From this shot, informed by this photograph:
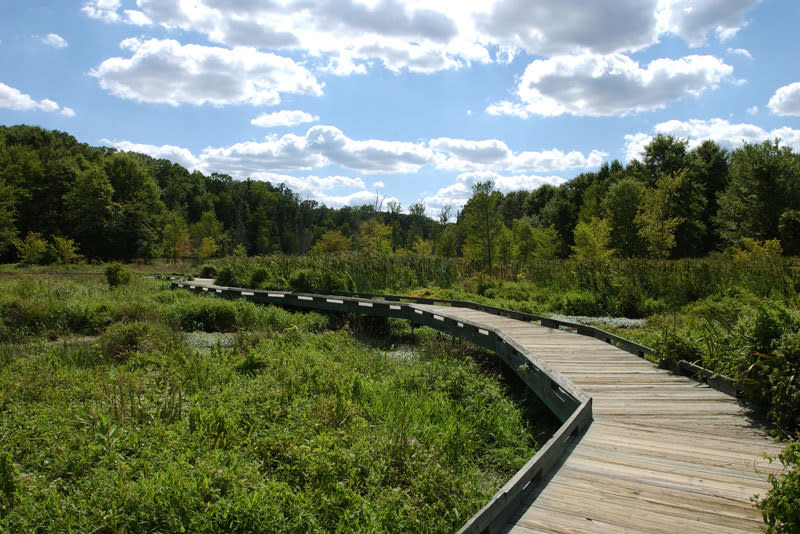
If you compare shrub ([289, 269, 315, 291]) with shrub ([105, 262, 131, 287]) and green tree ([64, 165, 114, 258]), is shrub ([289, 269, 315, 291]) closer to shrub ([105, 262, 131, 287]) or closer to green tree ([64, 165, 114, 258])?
shrub ([105, 262, 131, 287])

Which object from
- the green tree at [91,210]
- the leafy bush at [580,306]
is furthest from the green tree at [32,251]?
the leafy bush at [580,306]

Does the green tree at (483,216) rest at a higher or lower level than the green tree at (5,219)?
higher

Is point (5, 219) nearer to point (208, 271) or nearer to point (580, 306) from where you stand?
point (208, 271)

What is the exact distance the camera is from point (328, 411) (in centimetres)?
513

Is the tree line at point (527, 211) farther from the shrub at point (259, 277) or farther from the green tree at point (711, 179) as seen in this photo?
the shrub at point (259, 277)

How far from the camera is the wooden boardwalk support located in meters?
2.69

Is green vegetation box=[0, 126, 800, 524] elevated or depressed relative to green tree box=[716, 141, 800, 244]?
depressed

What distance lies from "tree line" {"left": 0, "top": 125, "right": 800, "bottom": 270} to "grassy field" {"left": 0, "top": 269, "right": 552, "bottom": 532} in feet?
51.3

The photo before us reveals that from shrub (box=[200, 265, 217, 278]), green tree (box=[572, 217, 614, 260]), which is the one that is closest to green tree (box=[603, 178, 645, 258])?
green tree (box=[572, 217, 614, 260])

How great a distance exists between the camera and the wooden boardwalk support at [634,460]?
8.84ft

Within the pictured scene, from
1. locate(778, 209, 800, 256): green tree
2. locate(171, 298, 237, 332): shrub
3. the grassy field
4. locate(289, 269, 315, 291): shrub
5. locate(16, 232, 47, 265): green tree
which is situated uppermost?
locate(778, 209, 800, 256): green tree

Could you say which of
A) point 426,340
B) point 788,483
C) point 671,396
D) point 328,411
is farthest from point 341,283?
point 788,483

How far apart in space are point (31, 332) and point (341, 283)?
29.1 ft

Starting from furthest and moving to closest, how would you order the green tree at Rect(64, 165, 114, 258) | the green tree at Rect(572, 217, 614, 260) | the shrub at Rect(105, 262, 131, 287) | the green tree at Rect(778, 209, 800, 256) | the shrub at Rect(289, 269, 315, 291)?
the green tree at Rect(64, 165, 114, 258), the green tree at Rect(572, 217, 614, 260), the green tree at Rect(778, 209, 800, 256), the shrub at Rect(105, 262, 131, 287), the shrub at Rect(289, 269, 315, 291)
